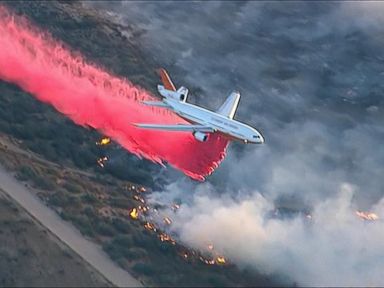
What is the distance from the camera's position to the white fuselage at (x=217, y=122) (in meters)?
118

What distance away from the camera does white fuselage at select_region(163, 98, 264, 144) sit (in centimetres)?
11800

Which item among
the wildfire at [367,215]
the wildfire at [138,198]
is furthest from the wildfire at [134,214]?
the wildfire at [367,215]

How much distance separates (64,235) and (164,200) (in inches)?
752

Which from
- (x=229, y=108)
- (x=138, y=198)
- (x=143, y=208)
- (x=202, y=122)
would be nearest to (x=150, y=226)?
(x=143, y=208)

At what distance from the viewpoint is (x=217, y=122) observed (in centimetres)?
12044

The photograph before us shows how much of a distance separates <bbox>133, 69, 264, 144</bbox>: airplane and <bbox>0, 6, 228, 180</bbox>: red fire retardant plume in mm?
4761

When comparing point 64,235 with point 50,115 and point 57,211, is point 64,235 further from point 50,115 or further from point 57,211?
point 50,115

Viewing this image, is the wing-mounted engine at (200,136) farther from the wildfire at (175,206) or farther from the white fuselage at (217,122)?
the wildfire at (175,206)

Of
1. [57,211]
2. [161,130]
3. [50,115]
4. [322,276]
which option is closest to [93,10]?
[50,115]

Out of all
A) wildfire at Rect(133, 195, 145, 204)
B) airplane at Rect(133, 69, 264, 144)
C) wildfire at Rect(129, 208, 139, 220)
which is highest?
airplane at Rect(133, 69, 264, 144)

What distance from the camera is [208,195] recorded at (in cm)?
12406

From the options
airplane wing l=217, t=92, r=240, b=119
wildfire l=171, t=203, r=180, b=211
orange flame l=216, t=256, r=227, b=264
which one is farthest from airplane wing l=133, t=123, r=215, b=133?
orange flame l=216, t=256, r=227, b=264

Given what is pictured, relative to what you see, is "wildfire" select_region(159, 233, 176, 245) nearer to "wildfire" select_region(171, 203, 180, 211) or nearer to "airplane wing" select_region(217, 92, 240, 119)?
"wildfire" select_region(171, 203, 180, 211)

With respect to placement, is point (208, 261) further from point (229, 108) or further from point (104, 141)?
point (104, 141)
